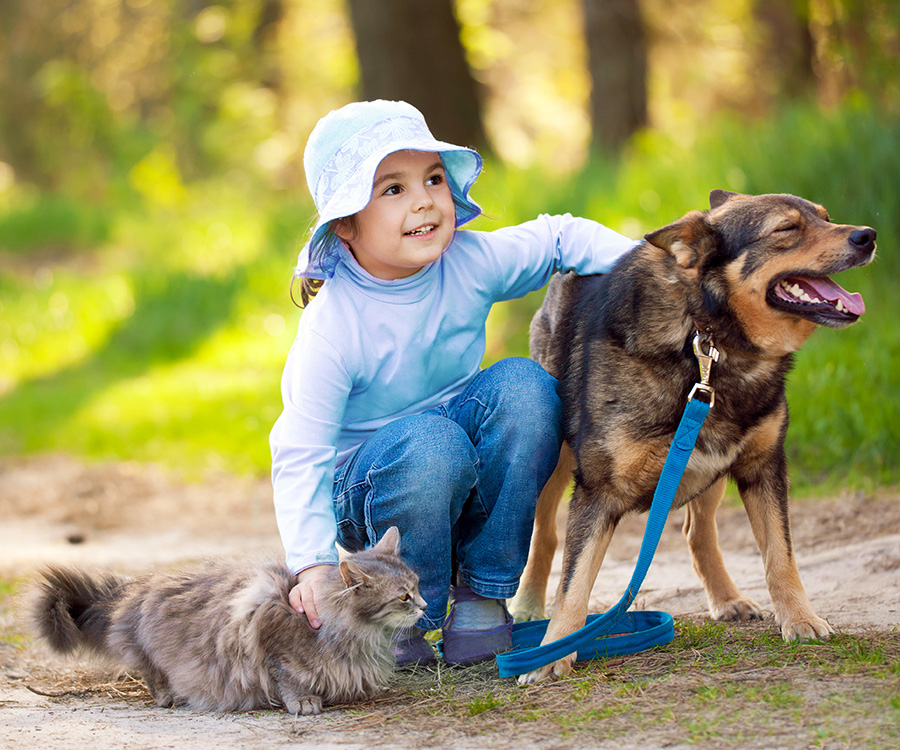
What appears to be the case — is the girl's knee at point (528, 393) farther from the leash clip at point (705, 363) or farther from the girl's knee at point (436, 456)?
the leash clip at point (705, 363)

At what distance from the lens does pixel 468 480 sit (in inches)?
121

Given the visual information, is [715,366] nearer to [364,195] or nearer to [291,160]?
[364,195]

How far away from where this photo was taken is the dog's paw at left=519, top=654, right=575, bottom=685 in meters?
2.87

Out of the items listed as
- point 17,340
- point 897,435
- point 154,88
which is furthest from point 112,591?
point 154,88

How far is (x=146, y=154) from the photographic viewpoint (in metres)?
17.5

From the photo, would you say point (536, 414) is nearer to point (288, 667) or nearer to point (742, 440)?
point (742, 440)

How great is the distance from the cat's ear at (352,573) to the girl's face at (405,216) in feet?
3.12

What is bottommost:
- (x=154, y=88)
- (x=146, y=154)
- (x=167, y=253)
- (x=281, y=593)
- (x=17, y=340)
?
(x=281, y=593)

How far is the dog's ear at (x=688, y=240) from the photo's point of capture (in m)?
2.92

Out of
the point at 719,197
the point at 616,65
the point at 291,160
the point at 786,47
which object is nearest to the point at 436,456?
the point at 719,197

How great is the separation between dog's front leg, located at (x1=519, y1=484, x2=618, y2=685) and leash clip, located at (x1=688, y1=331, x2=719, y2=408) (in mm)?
444

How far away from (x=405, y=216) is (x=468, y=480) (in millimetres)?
841

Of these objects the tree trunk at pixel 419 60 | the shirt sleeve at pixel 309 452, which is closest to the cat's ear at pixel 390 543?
the shirt sleeve at pixel 309 452

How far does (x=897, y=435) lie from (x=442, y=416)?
3038 millimetres
